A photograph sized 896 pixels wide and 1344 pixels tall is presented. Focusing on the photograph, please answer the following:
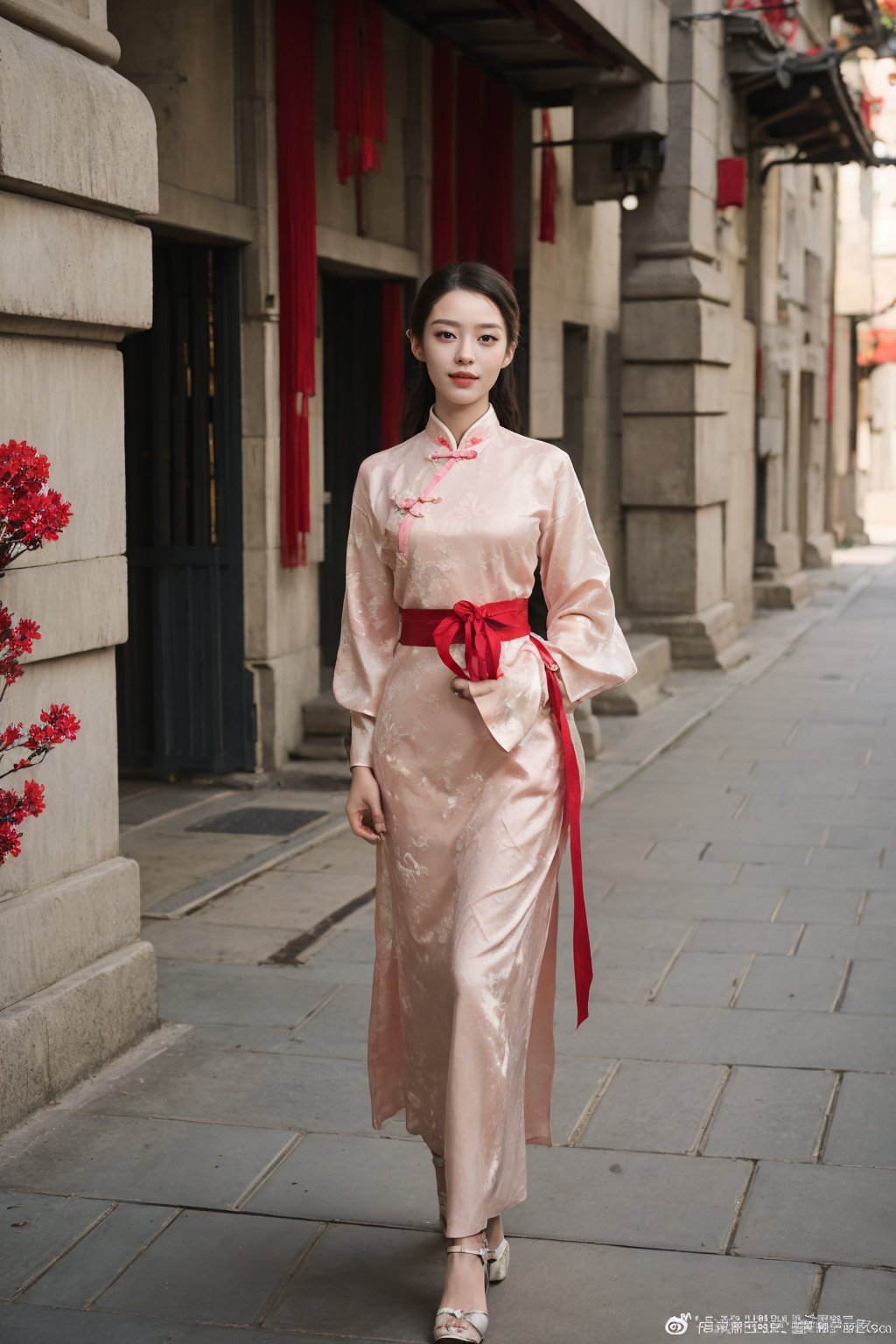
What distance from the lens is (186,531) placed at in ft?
29.3

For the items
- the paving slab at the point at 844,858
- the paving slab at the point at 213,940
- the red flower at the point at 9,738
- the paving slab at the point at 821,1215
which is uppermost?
the red flower at the point at 9,738

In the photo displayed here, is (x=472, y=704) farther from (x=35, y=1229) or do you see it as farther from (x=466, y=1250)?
(x=35, y=1229)

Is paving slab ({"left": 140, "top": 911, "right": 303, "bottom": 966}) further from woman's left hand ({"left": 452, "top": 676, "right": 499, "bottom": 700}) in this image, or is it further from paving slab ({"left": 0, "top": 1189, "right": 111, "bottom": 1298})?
woman's left hand ({"left": 452, "top": 676, "right": 499, "bottom": 700})

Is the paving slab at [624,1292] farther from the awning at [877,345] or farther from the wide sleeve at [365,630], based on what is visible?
the awning at [877,345]

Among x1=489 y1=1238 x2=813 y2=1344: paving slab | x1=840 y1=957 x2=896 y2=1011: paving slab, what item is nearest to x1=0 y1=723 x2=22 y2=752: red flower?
x1=489 y1=1238 x2=813 y2=1344: paving slab

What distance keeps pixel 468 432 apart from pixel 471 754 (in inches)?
25.5

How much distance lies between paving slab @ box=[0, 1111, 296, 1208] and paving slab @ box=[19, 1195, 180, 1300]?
7 centimetres

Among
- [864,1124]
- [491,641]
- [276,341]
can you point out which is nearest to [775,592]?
[276,341]

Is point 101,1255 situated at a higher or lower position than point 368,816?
lower

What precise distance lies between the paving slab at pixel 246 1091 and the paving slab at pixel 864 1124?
117 cm

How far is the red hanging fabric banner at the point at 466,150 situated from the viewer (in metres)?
11.1

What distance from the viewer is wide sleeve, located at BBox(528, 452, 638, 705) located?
11.8ft

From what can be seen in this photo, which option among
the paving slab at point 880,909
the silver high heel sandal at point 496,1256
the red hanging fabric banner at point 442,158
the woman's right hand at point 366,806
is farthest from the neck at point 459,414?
the red hanging fabric banner at point 442,158

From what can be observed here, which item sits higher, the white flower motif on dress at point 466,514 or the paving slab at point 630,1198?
the white flower motif on dress at point 466,514
